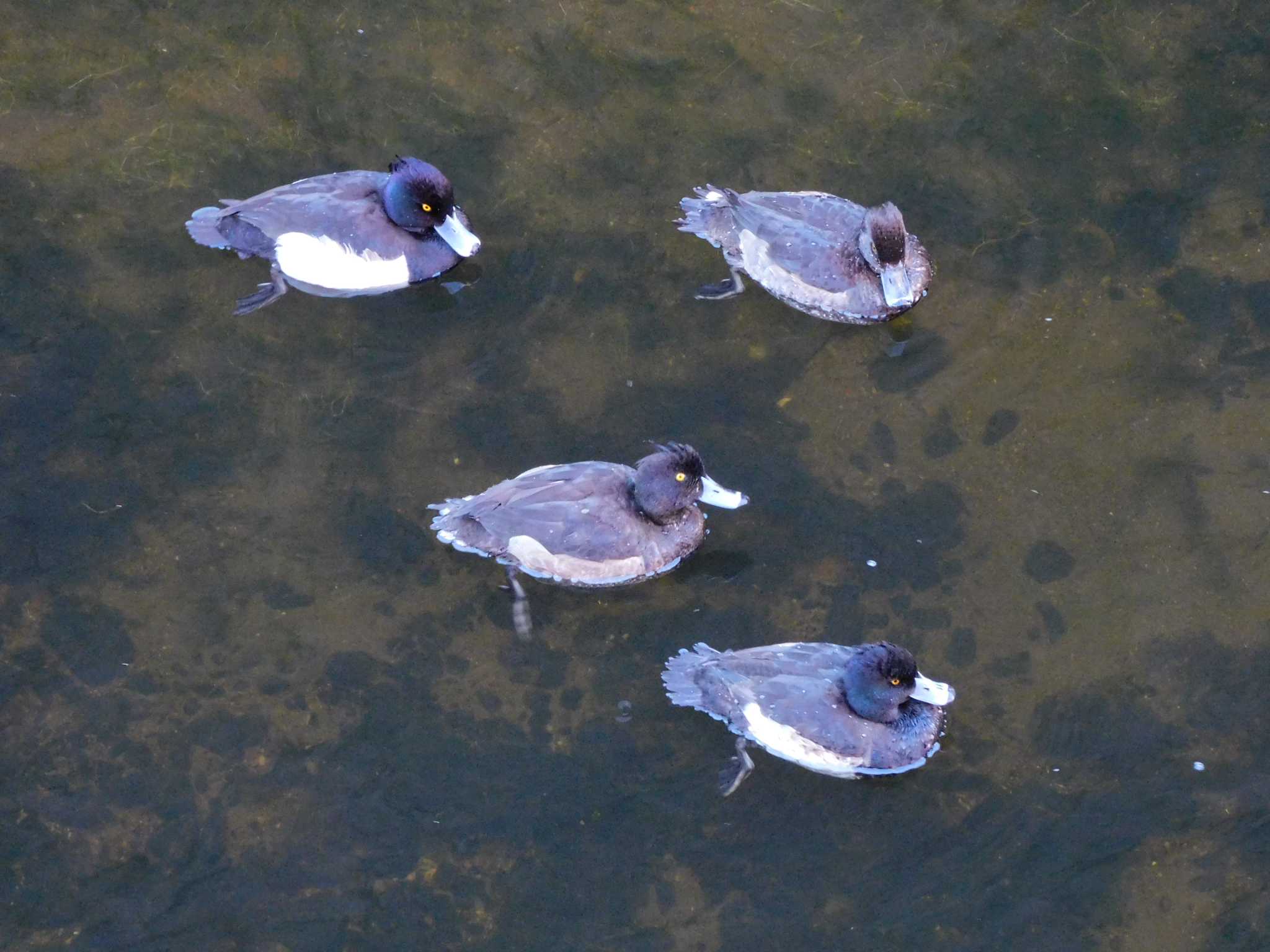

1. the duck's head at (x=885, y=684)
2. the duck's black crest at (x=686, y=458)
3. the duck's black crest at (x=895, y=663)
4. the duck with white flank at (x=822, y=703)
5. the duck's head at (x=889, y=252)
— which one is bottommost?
the duck with white flank at (x=822, y=703)

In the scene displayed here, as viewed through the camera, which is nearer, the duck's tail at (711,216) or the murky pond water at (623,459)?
the murky pond water at (623,459)

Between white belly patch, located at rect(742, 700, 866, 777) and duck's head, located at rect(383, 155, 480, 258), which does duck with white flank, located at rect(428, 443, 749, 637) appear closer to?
white belly patch, located at rect(742, 700, 866, 777)

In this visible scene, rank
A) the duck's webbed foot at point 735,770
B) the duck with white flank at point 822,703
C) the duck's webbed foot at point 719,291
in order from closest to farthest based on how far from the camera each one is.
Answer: the duck with white flank at point 822,703 → the duck's webbed foot at point 735,770 → the duck's webbed foot at point 719,291

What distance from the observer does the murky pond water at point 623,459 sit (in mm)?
6000

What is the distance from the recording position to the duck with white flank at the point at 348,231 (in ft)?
23.0

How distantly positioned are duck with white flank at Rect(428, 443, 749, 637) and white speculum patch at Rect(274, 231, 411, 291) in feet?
5.09

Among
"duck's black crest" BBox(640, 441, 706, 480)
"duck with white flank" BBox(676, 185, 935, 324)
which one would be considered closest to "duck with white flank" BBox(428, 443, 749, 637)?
"duck's black crest" BBox(640, 441, 706, 480)

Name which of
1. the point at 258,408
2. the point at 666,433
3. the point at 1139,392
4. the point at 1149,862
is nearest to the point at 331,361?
the point at 258,408

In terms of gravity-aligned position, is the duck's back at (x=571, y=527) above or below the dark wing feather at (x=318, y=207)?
below

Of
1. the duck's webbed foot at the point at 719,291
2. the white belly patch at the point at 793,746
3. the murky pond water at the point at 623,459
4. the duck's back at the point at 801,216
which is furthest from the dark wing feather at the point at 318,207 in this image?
the white belly patch at the point at 793,746

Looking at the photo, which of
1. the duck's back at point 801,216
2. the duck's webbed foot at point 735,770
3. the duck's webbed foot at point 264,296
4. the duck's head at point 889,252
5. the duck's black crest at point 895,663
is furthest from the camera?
the duck's webbed foot at point 264,296

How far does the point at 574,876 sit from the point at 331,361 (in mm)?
3231

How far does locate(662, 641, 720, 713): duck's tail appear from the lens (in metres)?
6.19

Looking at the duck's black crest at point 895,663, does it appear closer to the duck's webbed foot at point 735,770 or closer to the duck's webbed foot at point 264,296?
the duck's webbed foot at point 735,770
